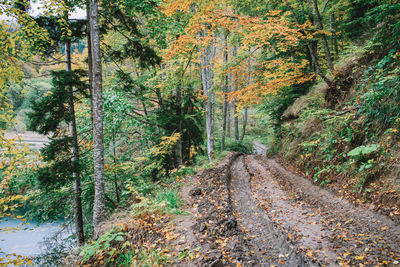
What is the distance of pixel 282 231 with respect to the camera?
3988mm

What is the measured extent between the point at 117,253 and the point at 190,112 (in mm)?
8664

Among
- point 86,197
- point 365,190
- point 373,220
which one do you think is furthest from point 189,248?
point 86,197

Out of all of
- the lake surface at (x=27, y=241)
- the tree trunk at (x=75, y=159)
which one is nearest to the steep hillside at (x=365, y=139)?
the tree trunk at (x=75, y=159)

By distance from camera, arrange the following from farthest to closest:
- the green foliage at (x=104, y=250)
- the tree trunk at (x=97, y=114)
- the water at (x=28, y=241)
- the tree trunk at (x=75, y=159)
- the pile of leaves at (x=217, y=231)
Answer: the water at (x=28, y=241) < the tree trunk at (x=75, y=159) < the tree trunk at (x=97, y=114) < the green foliage at (x=104, y=250) < the pile of leaves at (x=217, y=231)

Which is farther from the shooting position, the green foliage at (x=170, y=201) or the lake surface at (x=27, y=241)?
the lake surface at (x=27, y=241)

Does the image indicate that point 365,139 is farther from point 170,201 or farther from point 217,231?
point 170,201

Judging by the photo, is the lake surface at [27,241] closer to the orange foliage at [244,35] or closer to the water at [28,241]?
the water at [28,241]

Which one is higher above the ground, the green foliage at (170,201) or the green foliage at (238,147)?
the green foliage at (170,201)

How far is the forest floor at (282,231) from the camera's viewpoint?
9.93 feet

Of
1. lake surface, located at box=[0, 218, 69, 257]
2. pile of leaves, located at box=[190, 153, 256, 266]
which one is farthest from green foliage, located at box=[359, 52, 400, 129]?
lake surface, located at box=[0, 218, 69, 257]

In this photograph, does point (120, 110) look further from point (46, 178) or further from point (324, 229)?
point (324, 229)

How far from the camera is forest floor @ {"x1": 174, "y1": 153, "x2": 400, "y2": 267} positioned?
9.93ft

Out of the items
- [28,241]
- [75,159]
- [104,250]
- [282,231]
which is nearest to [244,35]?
[282,231]

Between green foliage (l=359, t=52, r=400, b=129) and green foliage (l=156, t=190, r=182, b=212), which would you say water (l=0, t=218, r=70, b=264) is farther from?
green foliage (l=359, t=52, r=400, b=129)
